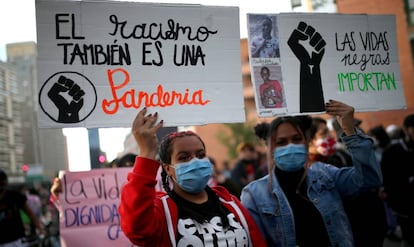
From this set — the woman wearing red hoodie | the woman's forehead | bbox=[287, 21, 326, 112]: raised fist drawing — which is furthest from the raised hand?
bbox=[287, 21, 326, 112]: raised fist drawing

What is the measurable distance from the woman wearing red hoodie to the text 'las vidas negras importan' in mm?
111

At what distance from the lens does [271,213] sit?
2703 mm

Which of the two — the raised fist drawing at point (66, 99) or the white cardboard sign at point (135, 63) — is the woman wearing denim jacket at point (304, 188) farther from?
the raised fist drawing at point (66, 99)

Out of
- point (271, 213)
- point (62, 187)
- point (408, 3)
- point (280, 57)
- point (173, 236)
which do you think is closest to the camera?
point (173, 236)

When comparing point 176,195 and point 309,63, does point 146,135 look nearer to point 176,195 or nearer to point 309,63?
point 176,195

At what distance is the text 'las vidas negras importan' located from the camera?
8.95 feet

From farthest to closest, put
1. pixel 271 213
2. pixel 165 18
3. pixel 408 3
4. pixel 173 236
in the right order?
pixel 408 3
pixel 165 18
pixel 271 213
pixel 173 236

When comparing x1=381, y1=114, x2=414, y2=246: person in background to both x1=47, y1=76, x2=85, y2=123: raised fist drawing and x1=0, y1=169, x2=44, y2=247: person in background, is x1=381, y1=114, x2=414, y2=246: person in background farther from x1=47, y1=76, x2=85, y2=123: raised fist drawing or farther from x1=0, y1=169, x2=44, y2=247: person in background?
x1=0, y1=169, x2=44, y2=247: person in background

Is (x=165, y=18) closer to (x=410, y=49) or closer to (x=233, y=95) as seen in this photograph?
(x=233, y=95)

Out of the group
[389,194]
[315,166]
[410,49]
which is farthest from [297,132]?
[410,49]

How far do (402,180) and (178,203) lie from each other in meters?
3.34

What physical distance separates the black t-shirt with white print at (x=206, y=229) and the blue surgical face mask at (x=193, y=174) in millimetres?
80

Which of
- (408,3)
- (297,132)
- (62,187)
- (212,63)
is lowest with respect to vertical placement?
(62,187)

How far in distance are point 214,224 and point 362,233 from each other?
128cm
